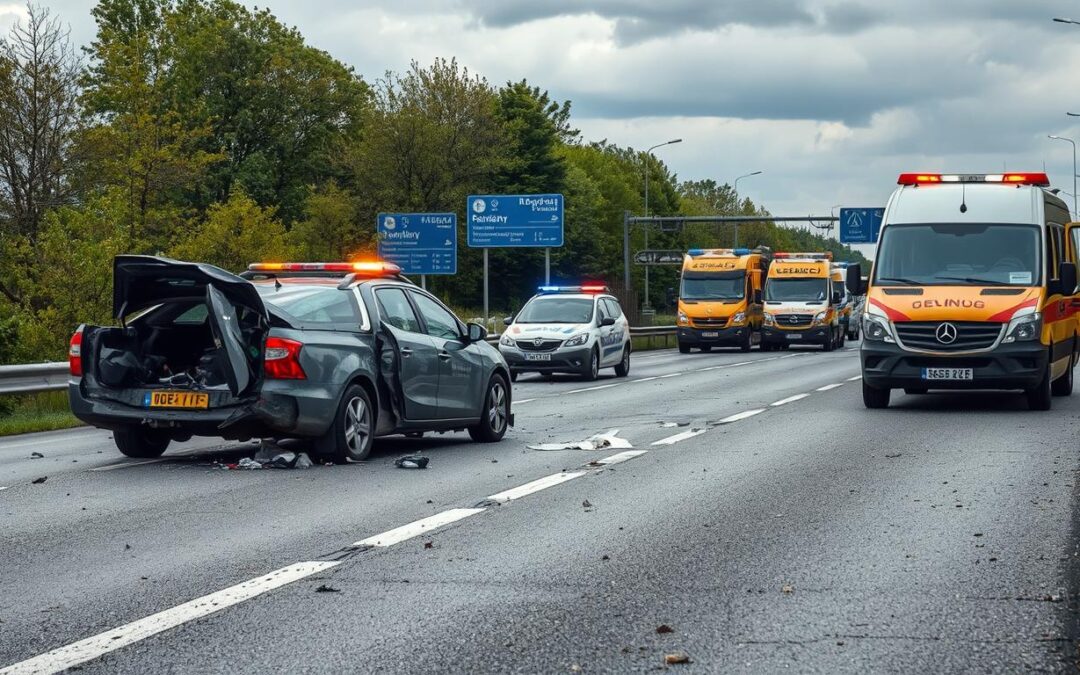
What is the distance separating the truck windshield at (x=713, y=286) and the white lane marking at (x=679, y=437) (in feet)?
95.7

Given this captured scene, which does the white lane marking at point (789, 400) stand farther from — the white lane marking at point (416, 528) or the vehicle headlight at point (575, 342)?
the white lane marking at point (416, 528)

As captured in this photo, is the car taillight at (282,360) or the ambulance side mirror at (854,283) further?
the ambulance side mirror at (854,283)

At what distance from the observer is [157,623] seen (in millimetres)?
5852

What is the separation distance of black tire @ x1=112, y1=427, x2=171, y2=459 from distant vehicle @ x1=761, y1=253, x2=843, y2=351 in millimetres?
35010

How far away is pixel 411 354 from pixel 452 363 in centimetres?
77

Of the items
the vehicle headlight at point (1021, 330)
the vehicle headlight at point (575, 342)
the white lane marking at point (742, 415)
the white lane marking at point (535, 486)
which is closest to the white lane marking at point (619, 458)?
the white lane marking at point (535, 486)

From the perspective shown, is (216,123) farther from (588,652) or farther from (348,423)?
(588,652)

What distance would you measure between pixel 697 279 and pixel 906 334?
1076 inches

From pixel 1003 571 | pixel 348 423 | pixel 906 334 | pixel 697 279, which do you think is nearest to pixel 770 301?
pixel 697 279

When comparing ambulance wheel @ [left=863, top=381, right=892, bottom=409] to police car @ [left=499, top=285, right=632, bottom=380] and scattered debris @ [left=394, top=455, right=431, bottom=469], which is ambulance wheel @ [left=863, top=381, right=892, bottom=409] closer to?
scattered debris @ [left=394, top=455, right=431, bottom=469]

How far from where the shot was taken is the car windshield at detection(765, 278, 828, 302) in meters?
46.7

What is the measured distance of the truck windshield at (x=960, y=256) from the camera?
18125 millimetres

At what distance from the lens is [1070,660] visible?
17.3 ft

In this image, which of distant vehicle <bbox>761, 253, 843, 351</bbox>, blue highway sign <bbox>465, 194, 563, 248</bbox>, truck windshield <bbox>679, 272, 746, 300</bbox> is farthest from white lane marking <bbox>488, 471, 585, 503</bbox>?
blue highway sign <bbox>465, 194, 563, 248</bbox>
